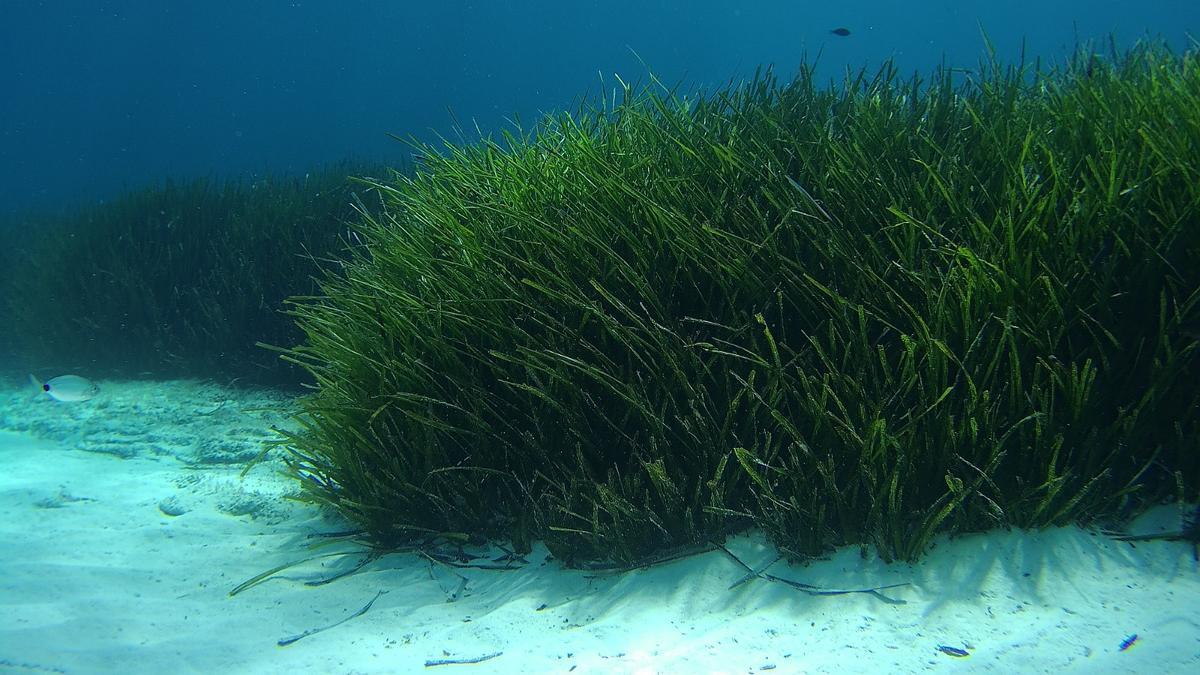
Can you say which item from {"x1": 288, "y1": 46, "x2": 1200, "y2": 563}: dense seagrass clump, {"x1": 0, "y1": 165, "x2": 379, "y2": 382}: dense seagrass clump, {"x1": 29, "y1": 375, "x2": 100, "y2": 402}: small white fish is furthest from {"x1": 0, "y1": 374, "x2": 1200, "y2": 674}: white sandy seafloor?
{"x1": 0, "y1": 165, "x2": 379, "y2": 382}: dense seagrass clump

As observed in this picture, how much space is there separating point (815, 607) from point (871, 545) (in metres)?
0.32

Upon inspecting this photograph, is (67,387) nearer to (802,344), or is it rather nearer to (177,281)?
(177,281)

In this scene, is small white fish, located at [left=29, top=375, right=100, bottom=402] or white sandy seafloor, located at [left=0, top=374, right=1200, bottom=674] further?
small white fish, located at [left=29, top=375, right=100, bottom=402]

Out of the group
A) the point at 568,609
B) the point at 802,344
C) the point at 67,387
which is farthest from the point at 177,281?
the point at 802,344

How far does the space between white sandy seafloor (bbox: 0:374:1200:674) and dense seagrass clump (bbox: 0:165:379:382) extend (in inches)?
129

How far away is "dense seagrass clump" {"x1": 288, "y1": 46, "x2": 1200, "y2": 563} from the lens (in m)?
2.17

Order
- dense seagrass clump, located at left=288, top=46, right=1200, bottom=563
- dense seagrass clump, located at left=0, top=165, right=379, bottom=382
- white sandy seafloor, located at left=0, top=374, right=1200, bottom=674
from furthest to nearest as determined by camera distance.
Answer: dense seagrass clump, located at left=0, top=165, right=379, bottom=382 → dense seagrass clump, located at left=288, top=46, right=1200, bottom=563 → white sandy seafloor, located at left=0, top=374, right=1200, bottom=674

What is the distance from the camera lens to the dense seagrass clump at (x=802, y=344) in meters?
2.17

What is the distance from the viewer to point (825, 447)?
2.35 meters

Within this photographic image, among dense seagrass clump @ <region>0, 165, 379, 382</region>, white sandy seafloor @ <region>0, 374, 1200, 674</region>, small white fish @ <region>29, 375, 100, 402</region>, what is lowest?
white sandy seafloor @ <region>0, 374, 1200, 674</region>

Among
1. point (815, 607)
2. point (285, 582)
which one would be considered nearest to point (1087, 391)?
point (815, 607)

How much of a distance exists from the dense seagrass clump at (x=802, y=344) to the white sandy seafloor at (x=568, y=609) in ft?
0.47

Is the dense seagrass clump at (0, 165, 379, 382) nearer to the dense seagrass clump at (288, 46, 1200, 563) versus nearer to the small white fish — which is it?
the small white fish

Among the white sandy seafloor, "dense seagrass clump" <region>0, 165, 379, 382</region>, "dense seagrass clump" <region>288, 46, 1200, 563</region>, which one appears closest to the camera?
the white sandy seafloor
